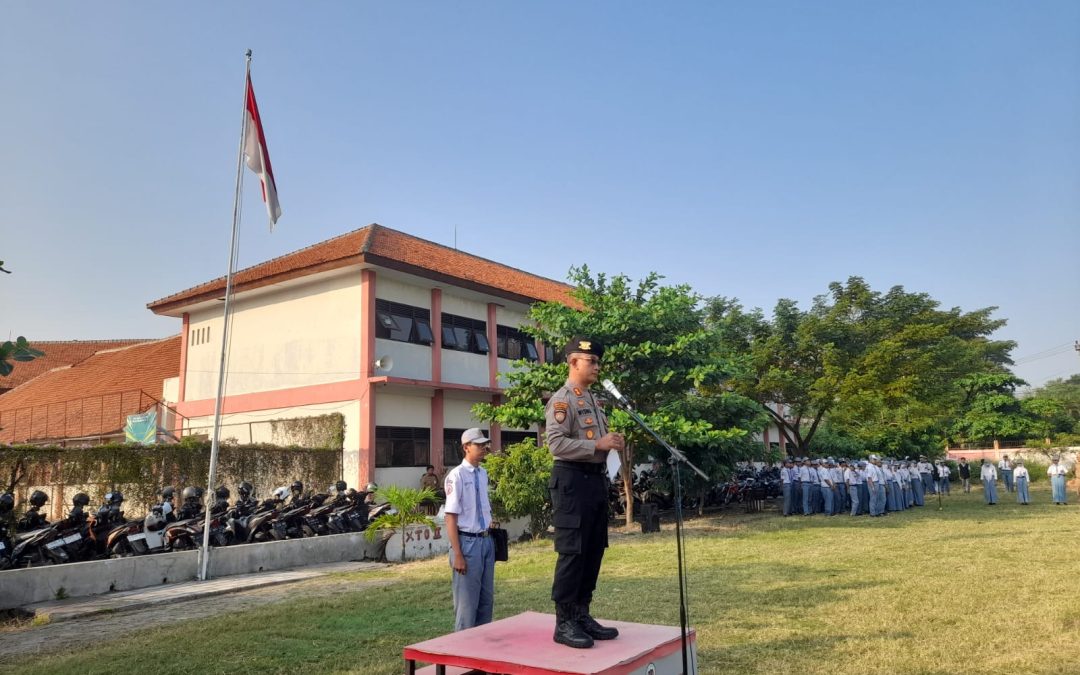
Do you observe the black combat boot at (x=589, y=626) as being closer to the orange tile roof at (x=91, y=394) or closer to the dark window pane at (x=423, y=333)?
the dark window pane at (x=423, y=333)

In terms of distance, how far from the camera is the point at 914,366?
74.9ft

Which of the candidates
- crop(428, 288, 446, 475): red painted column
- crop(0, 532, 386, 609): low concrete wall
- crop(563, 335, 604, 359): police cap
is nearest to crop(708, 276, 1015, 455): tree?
crop(428, 288, 446, 475): red painted column

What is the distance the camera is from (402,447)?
19.2 metres

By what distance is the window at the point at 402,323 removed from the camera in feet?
61.8

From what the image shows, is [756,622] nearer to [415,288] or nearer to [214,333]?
[415,288]

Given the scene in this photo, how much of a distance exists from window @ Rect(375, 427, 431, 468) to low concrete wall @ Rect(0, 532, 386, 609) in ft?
18.9

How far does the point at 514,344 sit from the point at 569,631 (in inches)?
767

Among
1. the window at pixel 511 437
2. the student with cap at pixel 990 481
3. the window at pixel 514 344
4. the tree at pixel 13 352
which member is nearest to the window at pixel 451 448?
the window at pixel 511 437

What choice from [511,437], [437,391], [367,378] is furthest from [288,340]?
[511,437]

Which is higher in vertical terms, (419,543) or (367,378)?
Answer: (367,378)

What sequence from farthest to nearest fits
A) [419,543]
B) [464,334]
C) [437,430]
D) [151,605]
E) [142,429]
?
[464,334]
[437,430]
[142,429]
[419,543]
[151,605]

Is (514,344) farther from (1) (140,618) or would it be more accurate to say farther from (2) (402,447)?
(1) (140,618)

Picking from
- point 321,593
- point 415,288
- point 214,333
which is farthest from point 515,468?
point 214,333

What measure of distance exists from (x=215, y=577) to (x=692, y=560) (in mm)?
7118
